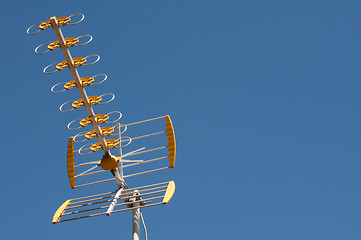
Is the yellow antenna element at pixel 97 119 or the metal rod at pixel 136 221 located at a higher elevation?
the yellow antenna element at pixel 97 119

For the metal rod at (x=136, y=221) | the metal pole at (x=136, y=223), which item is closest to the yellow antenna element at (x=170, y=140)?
the metal rod at (x=136, y=221)

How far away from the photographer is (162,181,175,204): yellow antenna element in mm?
13556

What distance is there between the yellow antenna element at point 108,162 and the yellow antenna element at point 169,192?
1530 millimetres

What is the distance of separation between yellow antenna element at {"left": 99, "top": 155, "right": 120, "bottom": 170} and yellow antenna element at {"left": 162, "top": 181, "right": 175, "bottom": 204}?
1.53 meters

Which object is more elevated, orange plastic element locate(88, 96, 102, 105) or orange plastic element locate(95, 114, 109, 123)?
orange plastic element locate(88, 96, 102, 105)

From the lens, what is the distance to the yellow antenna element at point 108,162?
14.7 meters

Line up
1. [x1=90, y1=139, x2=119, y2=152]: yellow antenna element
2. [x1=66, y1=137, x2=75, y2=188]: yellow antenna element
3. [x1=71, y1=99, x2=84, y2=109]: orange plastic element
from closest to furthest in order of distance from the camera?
[x1=71, y1=99, x2=84, y2=109]: orange plastic element < [x1=90, y1=139, x2=119, y2=152]: yellow antenna element < [x1=66, y1=137, x2=75, y2=188]: yellow antenna element

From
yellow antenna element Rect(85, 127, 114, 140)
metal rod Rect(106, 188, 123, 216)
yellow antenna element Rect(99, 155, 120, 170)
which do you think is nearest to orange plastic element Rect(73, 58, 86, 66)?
yellow antenna element Rect(85, 127, 114, 140)

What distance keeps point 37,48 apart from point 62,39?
59 cm

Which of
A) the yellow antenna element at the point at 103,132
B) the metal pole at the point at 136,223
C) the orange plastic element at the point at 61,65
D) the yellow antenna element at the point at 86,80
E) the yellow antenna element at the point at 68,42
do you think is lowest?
the metal pole at the point at 136,223

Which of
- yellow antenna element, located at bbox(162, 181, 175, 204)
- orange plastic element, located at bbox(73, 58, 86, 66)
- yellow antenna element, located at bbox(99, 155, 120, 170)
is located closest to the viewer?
orange plastic element, located at bbox(73, 58, 86, 66)

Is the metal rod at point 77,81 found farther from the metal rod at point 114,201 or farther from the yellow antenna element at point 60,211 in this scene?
the yellow antenna element at point 60,211

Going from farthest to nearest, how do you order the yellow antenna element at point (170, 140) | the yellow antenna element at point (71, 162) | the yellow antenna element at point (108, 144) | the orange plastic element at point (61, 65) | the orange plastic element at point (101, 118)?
1. the yellow antenna element at point (71, 162)
2. the yellow antenna element at point (170, 140)
3. the yellow antenna element at point (108, 144)
4. the orange plastic element at point (101, 118)
5. the orange plastic element at point (61, 65)

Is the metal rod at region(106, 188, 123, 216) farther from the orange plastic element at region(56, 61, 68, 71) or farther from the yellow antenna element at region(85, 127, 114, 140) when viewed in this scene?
the orange plastic element at region(56, 61, 68, 71)
